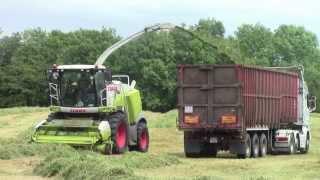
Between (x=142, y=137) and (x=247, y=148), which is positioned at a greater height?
(x=142, y=137)

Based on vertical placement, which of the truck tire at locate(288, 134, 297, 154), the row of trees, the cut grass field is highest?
the row of trees

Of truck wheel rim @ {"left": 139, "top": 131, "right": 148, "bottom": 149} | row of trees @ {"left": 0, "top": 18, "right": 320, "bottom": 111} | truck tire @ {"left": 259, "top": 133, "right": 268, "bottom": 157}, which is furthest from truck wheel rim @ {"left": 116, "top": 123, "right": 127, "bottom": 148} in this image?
row of trees @ {"left": 0, "top": 18, "right": 320, "bottom": 111}

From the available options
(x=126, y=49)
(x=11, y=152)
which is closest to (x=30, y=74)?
(x=126, y=49)

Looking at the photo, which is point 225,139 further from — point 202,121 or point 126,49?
point 126,49

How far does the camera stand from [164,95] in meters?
96.4

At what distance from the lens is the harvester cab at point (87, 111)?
79.9ft

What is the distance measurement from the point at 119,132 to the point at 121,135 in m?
0.20

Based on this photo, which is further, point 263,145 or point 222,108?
point 263,145

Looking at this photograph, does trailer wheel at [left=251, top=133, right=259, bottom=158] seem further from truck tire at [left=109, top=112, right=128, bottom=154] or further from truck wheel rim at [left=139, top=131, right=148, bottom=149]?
truck tire at [left=109, top=112, right=128, bottom=154]

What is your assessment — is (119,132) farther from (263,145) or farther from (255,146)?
(263,145)

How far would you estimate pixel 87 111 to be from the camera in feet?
81.9

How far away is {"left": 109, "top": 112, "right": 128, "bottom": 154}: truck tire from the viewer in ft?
80.9

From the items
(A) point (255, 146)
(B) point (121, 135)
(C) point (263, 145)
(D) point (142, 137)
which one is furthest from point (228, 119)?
(B) point (121, 135)

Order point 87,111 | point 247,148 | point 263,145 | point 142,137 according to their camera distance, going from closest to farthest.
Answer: point 87,111 < point 247,148 < point 142,137 < point 263,145
